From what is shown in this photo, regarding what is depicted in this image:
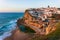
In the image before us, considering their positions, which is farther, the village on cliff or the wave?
the wave

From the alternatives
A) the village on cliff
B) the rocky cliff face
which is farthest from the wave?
the rocky cliff face

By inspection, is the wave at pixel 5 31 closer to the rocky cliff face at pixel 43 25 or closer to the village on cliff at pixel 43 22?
the village on cliff at pixel 43 22

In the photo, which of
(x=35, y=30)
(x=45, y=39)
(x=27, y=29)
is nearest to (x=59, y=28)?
(x=45, y=39)

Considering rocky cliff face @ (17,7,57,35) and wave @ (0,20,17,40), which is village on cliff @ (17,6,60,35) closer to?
rocky cliff face @ (17,7,57,35)

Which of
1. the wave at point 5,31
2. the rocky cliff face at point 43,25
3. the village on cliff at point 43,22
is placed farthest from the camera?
the wave at point 5,31

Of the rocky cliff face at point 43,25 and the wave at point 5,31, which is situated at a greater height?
the rocky cliff face at point 43,25

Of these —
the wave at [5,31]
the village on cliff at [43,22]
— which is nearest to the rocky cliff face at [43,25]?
the village on cliff at [43,22]

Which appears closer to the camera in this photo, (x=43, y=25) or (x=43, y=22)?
(x=43, y=25)

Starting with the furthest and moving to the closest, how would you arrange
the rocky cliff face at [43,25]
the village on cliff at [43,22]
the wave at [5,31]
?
the wave at [5,31] → the village on cliff at [43,22] → the rocky cliff face at [43,25]

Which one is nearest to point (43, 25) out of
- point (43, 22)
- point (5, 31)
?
point (43, 22)

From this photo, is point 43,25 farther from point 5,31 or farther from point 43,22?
point 5,31

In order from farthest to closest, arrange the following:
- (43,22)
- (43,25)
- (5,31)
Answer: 1. (5,31)
2. (43,22)
3. (43,25)
